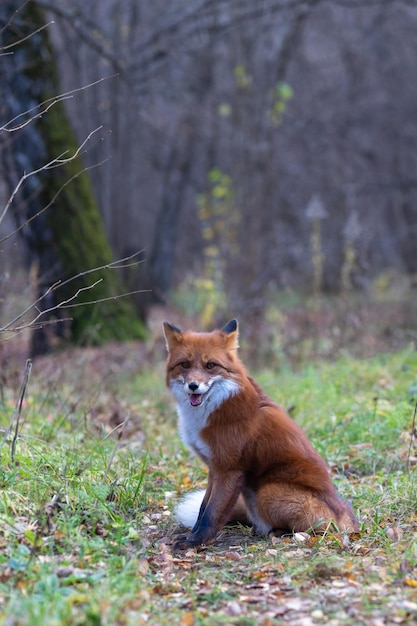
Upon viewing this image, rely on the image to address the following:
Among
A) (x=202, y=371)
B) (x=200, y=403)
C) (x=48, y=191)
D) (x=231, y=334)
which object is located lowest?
(x=200, y=403)

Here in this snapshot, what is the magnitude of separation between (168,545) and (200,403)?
1.00 metres

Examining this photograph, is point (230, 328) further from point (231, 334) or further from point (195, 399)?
point (195, 399)

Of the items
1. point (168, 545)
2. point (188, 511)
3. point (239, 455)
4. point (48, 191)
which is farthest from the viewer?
point (48, 191)

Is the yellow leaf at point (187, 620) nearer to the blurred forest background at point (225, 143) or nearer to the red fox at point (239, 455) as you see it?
the red fox at point (239, 455)

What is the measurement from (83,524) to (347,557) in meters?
1.71

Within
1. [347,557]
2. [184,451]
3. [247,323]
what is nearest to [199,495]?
[347,557]

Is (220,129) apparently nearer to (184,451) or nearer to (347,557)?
(184,451)

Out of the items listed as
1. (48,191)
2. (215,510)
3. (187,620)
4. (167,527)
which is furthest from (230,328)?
(48,191)

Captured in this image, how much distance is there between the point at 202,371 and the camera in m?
5.47

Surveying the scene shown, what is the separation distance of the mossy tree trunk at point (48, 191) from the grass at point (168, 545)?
449 cm

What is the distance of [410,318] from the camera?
45.7 ft

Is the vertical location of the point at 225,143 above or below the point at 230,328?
above

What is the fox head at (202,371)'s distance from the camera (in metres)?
5.42

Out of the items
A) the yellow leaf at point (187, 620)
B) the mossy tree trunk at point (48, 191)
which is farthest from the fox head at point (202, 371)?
the mossy tree trunk at point (48, 191)
